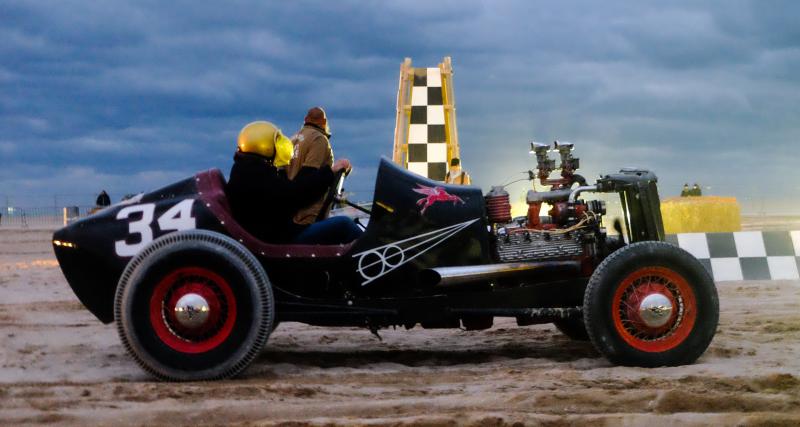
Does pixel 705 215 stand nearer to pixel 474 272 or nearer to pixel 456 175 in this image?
pixel 456 175

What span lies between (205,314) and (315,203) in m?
0.83

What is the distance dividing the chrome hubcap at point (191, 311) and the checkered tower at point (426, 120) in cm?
644

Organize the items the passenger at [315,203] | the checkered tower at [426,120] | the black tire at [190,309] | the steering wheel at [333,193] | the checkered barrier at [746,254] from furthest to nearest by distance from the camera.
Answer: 1. the checkered tower at [426,120]
2. the checkered barrier at [746,254]
3. the steering wheel at [333,193]
4. the passenger at [315,203]
5. the black tire at [190,309]

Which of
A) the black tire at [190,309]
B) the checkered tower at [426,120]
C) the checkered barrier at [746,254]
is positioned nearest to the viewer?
the black tire at [190,309]

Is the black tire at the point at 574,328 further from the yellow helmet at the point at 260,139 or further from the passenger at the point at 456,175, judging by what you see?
the passenger at the point at 456,175

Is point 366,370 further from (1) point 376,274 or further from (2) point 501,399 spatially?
(2) point 501,399

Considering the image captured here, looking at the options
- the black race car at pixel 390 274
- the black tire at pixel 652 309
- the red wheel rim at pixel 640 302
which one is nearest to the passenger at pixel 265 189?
the black race car at pixel 390 274

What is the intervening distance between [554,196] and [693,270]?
2.68 feet

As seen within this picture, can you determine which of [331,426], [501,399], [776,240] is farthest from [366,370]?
[776,240]

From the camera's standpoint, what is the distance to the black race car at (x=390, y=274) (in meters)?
4.13

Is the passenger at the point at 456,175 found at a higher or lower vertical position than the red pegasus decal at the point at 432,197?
higher

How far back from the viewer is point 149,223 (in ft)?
14.5

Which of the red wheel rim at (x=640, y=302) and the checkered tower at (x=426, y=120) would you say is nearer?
the red wheel rim at (x=640, y=302)

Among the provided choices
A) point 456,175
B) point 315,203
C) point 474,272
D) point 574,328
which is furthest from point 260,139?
point 456,175
